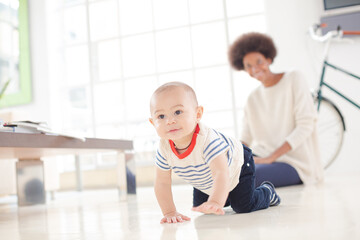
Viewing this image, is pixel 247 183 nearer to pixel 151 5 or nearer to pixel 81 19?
pixel 151 5

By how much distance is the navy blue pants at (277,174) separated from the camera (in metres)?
2.03

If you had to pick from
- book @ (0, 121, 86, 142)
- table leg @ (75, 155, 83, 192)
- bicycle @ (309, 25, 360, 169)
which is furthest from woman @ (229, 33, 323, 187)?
table leg @ (75, 155, 83, 192)

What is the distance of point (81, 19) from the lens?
4227mm

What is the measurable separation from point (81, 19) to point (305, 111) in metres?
2.85

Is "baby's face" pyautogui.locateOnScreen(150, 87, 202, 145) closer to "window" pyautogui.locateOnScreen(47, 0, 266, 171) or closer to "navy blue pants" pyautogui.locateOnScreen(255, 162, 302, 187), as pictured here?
"navy blue pants" pyautogui.locateOnScreen(255, 162, 302, 187)

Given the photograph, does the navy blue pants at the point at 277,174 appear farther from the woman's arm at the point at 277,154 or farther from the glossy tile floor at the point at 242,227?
the glossy tile floor at the point at 242,227

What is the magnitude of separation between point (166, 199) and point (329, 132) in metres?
2.22

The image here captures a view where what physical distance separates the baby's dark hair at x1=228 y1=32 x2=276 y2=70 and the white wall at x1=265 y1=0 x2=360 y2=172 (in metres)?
0.95

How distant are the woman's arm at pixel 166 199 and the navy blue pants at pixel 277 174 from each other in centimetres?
96

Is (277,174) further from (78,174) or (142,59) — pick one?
(142,59)

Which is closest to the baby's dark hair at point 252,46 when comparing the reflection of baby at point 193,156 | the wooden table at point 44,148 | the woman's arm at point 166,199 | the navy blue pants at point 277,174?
the navy blue pants at point 277,174

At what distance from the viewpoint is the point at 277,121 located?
231 centimetres

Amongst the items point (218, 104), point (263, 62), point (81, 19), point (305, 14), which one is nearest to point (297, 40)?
point (305, 14)

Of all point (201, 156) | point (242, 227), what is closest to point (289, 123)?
point (201, 156)
